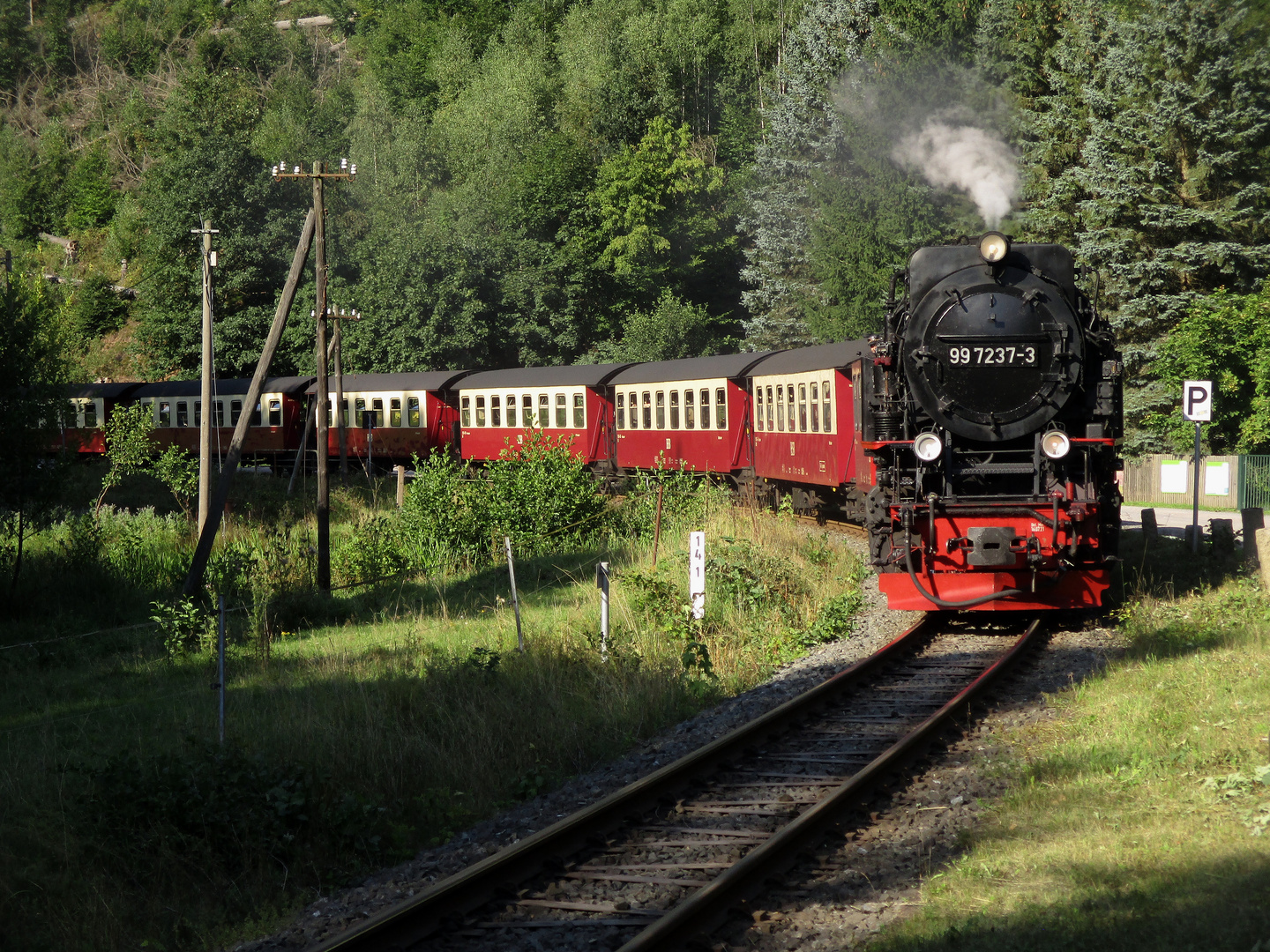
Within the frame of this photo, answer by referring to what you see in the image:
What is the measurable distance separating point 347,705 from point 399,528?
1151 cm

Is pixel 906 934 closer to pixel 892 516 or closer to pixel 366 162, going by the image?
pixel 892 516

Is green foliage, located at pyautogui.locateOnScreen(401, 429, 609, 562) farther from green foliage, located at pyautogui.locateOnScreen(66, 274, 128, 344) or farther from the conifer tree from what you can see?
green foliage, located at pyautogui.locateOnScreen(66, 274, 128, 344)

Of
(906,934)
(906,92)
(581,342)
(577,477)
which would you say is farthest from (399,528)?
(581,342)

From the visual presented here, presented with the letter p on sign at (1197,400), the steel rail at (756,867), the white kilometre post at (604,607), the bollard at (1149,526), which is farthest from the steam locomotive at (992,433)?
the bollard at (1149,526)

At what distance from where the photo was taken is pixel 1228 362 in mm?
28047

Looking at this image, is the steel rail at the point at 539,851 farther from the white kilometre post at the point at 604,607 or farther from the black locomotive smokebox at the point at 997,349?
the black locomotive smokebox at the point at 997,349

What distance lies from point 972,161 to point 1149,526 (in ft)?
34.1

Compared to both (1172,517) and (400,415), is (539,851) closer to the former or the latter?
(1172,517)

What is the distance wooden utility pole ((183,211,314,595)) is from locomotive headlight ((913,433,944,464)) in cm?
929

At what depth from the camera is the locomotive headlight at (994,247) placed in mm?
11312

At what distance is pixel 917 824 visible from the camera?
6.50 meters

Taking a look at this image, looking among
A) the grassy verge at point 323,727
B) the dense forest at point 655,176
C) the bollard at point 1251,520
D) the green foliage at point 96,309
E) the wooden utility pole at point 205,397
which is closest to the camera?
the grassy verge at point 323,727

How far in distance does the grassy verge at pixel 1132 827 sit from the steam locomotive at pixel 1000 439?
166 centimetres

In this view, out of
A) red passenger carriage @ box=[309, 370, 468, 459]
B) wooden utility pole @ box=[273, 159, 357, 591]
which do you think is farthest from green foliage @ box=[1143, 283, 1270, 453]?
wooden utility pole @ box=[273, 159, 357, 591]
